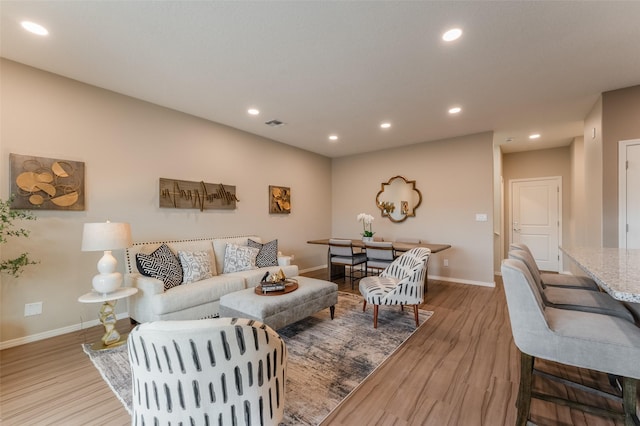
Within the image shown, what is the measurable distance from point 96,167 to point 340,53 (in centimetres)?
308

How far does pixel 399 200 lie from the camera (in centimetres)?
589

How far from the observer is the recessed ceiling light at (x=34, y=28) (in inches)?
84.4

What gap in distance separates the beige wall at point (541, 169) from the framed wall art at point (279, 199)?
513 cm

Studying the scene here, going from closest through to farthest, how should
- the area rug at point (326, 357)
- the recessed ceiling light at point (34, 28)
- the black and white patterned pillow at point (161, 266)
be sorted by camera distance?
the area rug at point (326, 357) < the recessed ceiling light at point (34, 28) < the black and white patterned pillow at point (161, 266)

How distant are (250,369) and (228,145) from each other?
414cm

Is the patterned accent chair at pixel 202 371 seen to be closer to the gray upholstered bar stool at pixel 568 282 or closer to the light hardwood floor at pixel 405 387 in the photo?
the light hardwood floor at pixel 405 387

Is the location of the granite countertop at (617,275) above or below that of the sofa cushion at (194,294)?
above

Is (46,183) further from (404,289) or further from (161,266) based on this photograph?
(404,289)

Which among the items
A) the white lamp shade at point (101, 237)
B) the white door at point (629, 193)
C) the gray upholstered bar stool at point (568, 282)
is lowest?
the gray upholstered bar stool at point (568, 282)

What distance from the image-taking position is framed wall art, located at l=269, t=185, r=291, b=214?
5375 millimetres

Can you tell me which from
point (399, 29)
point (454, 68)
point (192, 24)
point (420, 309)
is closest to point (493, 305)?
point (420, 309)

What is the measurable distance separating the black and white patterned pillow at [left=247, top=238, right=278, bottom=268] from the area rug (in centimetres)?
123

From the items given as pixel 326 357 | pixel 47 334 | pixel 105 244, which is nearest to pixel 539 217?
pixel 326 357

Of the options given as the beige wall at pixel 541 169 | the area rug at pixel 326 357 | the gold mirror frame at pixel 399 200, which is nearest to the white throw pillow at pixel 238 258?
the area rug at pixel 326 357
